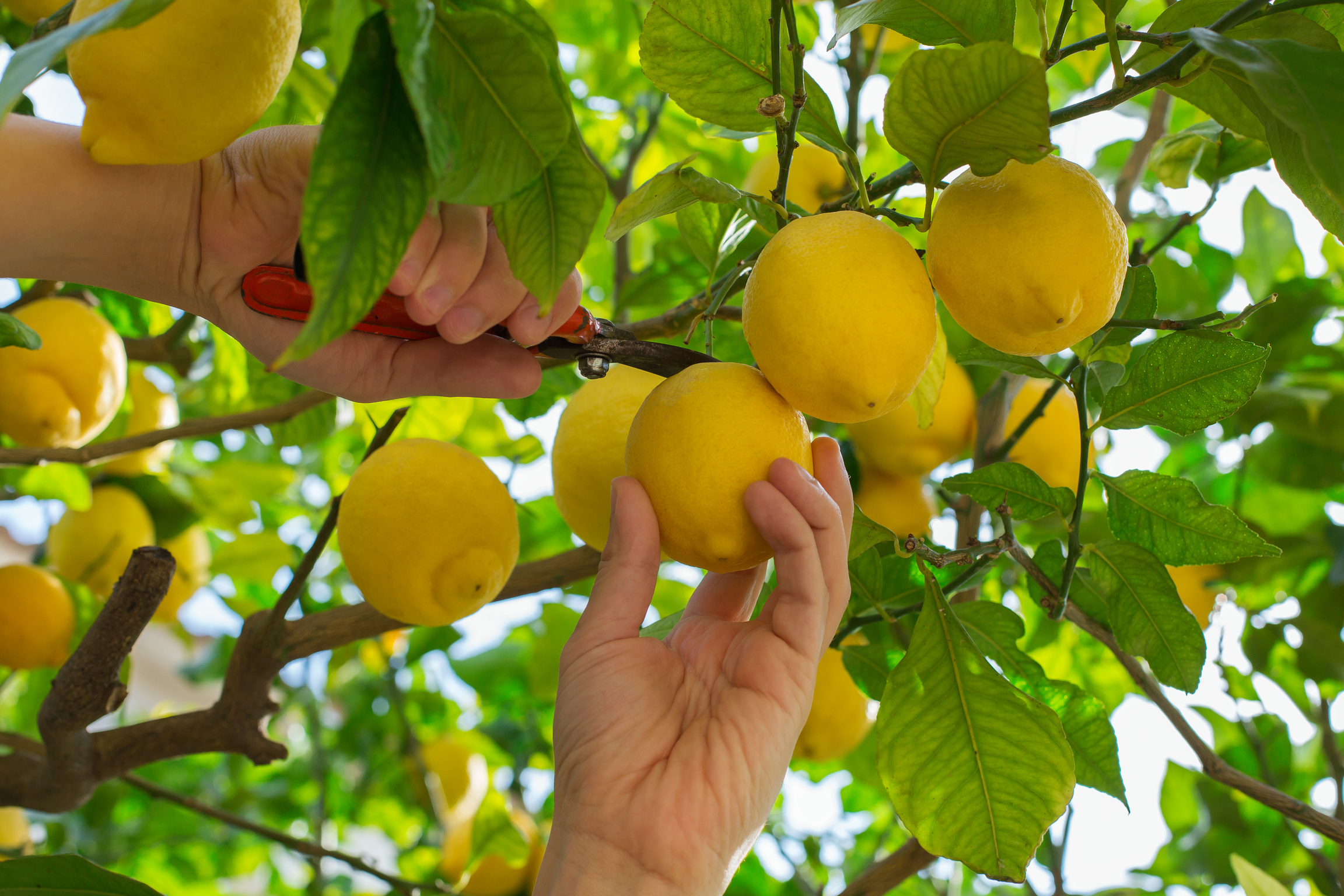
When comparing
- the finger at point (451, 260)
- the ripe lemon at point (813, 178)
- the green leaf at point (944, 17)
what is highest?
the green leaf at point (944, 17)

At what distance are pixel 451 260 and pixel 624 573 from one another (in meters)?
0.23

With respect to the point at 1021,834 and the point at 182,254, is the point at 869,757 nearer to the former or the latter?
the point at 1021,834

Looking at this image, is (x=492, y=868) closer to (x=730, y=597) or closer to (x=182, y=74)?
(x=730, y=597)

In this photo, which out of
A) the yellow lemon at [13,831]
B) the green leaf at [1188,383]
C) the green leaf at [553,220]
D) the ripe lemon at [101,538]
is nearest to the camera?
the green leaf at [553,220]

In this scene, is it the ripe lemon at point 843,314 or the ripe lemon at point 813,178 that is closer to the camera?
the ripe lemon at point 843,314

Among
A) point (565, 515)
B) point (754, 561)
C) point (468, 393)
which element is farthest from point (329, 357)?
point (754, 561)

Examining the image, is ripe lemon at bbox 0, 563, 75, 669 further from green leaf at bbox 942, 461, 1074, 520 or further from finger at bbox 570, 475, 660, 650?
green leaf at bbox 942, 461, 1074, 520

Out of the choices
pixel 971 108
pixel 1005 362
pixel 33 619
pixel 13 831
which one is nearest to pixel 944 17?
pixel 971 108

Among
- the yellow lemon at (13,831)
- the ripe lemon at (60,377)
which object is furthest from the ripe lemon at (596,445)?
the yellow lemon at (13,831)

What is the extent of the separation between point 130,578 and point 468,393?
0.36 m

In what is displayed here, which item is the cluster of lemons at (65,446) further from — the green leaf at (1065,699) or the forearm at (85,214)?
the green leaf at (1065,699)

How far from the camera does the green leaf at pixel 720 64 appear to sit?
61 centimetres

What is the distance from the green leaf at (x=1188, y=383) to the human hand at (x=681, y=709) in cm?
24

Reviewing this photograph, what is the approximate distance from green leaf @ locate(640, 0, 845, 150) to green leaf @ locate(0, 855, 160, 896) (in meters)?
0.71
